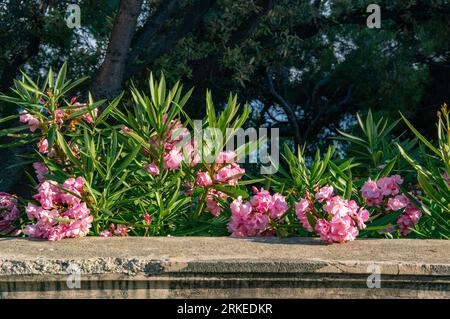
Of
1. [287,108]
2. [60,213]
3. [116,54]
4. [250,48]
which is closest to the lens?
[60,213]

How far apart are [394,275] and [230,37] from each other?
7.62 m

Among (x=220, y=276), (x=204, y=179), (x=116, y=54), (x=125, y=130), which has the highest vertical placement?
(x=116, y=54)

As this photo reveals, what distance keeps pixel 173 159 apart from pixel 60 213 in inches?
25.6

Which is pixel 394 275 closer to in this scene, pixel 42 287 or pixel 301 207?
pixel 301 207

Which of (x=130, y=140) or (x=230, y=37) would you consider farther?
(x=230, y=37)

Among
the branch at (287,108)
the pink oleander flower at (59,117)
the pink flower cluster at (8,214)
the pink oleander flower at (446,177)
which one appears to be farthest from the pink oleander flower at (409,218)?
the branch at (287,108)

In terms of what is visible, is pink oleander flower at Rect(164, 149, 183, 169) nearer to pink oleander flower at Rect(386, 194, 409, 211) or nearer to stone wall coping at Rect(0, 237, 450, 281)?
stone wall coping at Rect(0, 237, 450, 281)

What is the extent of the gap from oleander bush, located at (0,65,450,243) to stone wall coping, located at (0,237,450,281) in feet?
1.05

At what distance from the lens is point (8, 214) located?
4379 mm

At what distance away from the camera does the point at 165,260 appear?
9.94ft

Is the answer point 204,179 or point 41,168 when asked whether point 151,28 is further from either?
point 204,179

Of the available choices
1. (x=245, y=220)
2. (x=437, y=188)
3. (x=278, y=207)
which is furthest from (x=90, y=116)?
(x=437, y=188)

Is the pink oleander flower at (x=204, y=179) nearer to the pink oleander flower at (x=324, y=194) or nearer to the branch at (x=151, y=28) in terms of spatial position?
the pink oleander flower at (x=324, y=194)

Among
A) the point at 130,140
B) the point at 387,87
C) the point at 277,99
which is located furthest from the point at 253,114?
the point at 130,140
